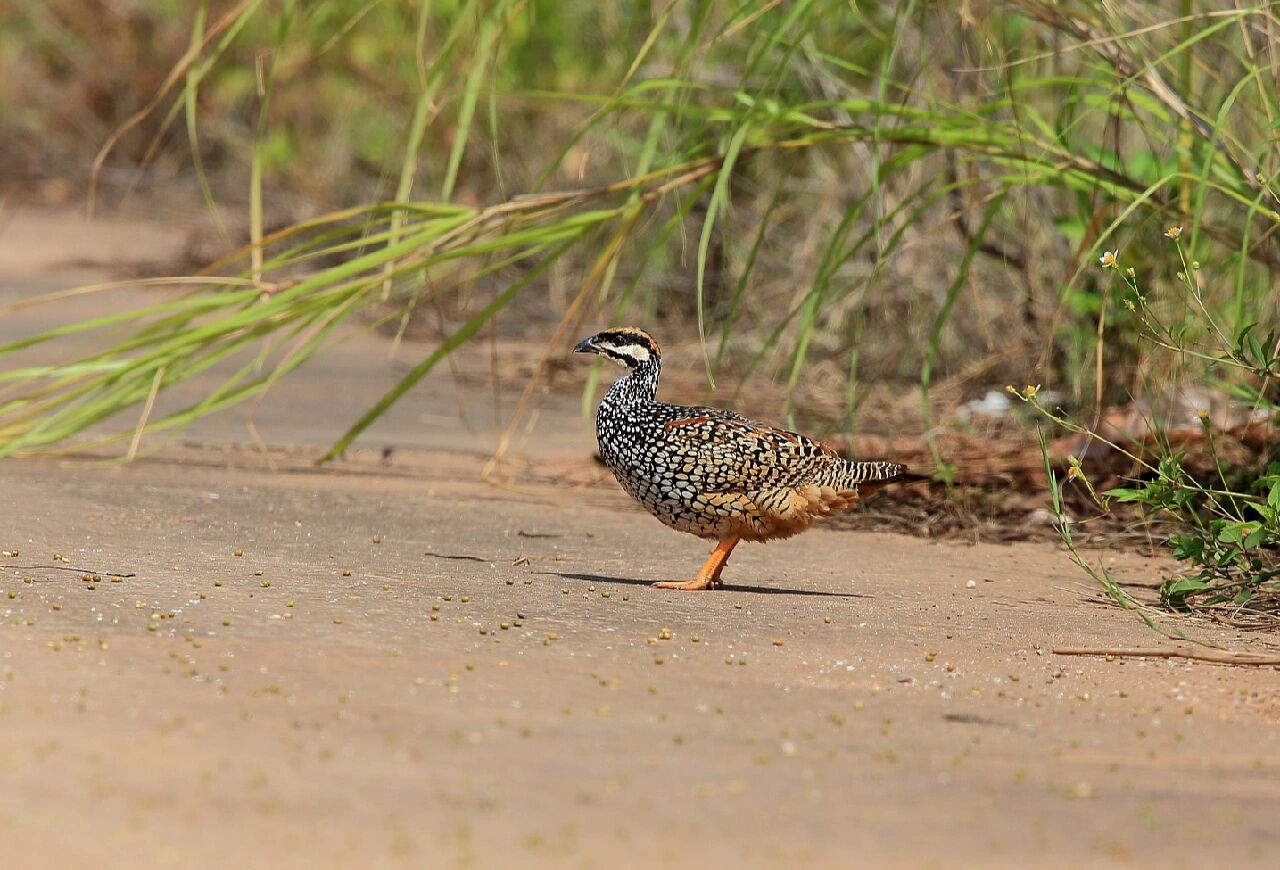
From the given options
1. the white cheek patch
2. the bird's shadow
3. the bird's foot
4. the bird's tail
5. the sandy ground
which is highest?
the white cheek patch

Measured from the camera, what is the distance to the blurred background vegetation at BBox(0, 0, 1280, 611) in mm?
4504

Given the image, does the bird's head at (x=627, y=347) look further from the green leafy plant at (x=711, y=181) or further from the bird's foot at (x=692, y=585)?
the bird's foot at (x=692, y=585)

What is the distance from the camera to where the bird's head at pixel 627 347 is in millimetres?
4855

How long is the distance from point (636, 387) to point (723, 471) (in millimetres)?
448

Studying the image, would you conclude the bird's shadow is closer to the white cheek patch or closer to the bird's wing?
the bird's wing

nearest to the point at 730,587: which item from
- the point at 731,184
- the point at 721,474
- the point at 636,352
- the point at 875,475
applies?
the point at 721,474

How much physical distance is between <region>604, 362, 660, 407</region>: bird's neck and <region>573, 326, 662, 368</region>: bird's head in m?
0.02

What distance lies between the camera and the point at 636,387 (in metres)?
4.79

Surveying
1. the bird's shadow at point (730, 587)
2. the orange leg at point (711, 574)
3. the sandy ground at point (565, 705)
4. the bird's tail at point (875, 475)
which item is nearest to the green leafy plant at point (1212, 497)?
the sandy ground at point (565, 705)

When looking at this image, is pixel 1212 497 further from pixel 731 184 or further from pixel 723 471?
pixel 731 184

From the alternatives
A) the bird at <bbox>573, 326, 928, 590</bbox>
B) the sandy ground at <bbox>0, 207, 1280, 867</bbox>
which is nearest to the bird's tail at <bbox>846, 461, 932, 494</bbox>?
the bird at <bbox>573, 326, 928, 590</bbox>

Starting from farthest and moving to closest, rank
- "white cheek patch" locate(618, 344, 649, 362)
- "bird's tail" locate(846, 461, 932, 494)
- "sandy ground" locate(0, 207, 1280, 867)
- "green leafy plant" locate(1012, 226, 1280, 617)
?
"white cheek patch" locate(618, 344, 649, 362), "bird's tail" locate(846, 461, 932, 494), "green leafy plant" locate(1012, 226, 1280, 617), "sandy ground" locate(0, 207, 1280, 867)

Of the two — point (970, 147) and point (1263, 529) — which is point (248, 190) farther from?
point (1263, 529)

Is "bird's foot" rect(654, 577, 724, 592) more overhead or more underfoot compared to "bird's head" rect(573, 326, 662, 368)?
more underfoot
